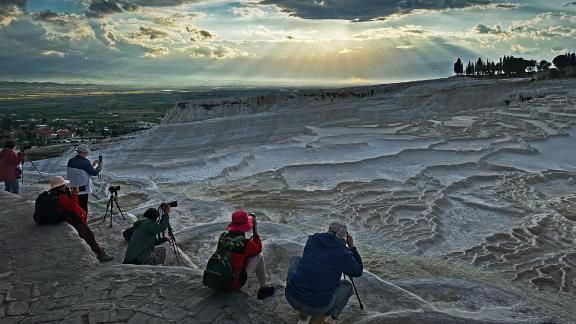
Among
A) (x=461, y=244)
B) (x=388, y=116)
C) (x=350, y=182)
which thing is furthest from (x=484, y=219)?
(x=388, y=116)

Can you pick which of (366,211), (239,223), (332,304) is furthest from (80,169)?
(366,211)

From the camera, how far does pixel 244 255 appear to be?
4586 millimetres

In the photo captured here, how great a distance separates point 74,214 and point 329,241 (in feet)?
12.8

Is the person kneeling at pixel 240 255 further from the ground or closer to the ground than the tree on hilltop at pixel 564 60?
closer to the ground

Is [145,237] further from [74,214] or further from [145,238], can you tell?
[74,214]

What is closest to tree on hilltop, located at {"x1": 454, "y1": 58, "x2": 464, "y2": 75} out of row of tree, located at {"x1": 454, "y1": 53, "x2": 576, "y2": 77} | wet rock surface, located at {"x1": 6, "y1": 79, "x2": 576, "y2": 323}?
row of tree, located at {"x1": 454, "y1": 53, "x2": 576, "y2": 77}

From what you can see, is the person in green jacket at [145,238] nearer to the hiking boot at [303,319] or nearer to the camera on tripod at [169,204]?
the camera on tripod at [169,204]

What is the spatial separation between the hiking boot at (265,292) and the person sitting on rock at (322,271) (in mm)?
764

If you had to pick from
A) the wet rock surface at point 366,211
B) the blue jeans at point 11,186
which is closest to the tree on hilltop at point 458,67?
the wet rock surface at point 366,211

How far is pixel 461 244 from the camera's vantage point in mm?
8570

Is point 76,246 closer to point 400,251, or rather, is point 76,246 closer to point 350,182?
point 400,251

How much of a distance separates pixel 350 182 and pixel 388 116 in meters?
14.6

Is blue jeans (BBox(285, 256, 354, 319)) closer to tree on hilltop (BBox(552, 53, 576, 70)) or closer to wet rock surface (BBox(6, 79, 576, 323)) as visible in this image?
wet rock surface (BBox(6, 79, 576, 323))

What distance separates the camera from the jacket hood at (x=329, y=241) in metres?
3.97
